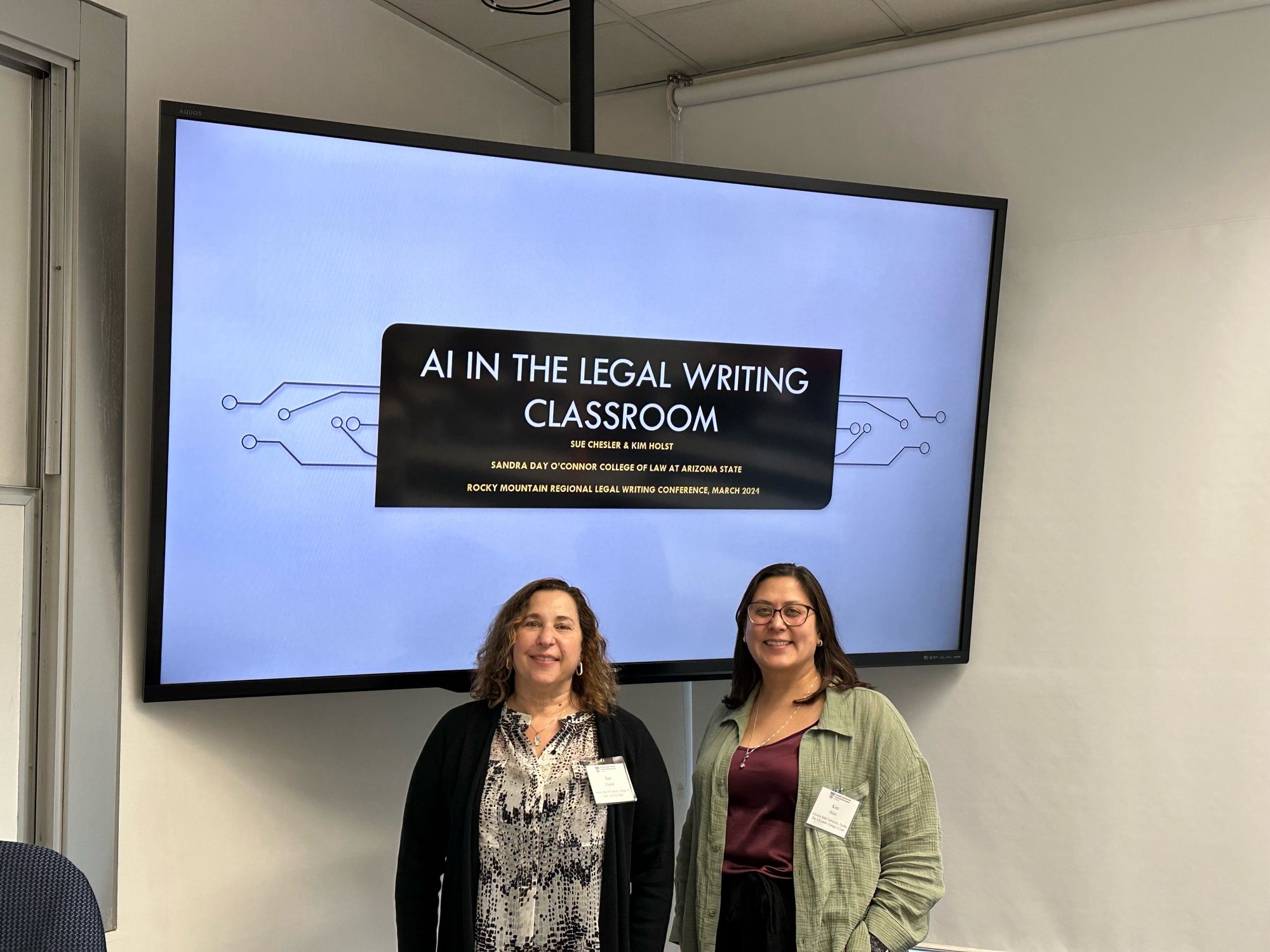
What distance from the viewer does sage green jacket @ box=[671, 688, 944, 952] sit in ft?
7.15

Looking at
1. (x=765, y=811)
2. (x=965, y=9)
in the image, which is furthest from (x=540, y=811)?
(x=965, y=9)

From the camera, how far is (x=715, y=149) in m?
3.61

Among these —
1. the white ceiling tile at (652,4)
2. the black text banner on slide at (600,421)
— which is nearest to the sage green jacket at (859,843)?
the black text banner on slide at (600,421)

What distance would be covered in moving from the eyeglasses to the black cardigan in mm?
349

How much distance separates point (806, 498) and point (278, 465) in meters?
1.33

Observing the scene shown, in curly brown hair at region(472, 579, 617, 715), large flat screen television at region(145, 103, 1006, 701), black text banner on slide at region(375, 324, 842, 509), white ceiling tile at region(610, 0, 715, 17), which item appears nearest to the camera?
curly brown hair at region(472, 579, 617, 715)

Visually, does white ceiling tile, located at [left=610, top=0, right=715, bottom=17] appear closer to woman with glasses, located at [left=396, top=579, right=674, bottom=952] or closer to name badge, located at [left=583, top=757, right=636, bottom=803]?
woman with glasses, located at [left=396, top=579, right=674, bottom=952]

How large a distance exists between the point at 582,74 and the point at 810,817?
1.92 meters

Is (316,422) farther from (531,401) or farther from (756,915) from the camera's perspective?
(756,915)

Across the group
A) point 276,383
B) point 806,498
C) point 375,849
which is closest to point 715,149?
→ point 806,498

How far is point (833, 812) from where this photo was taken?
2.20 metres

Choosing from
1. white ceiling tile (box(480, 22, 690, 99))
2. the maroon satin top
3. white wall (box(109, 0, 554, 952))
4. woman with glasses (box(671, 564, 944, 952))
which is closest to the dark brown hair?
woman with glasses (box(671, 564, 944, 952))

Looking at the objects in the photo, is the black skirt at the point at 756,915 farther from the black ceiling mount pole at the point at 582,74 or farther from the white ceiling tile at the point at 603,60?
the white ceiling tile at the point at 603,60

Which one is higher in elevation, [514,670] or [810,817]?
[514,670]
